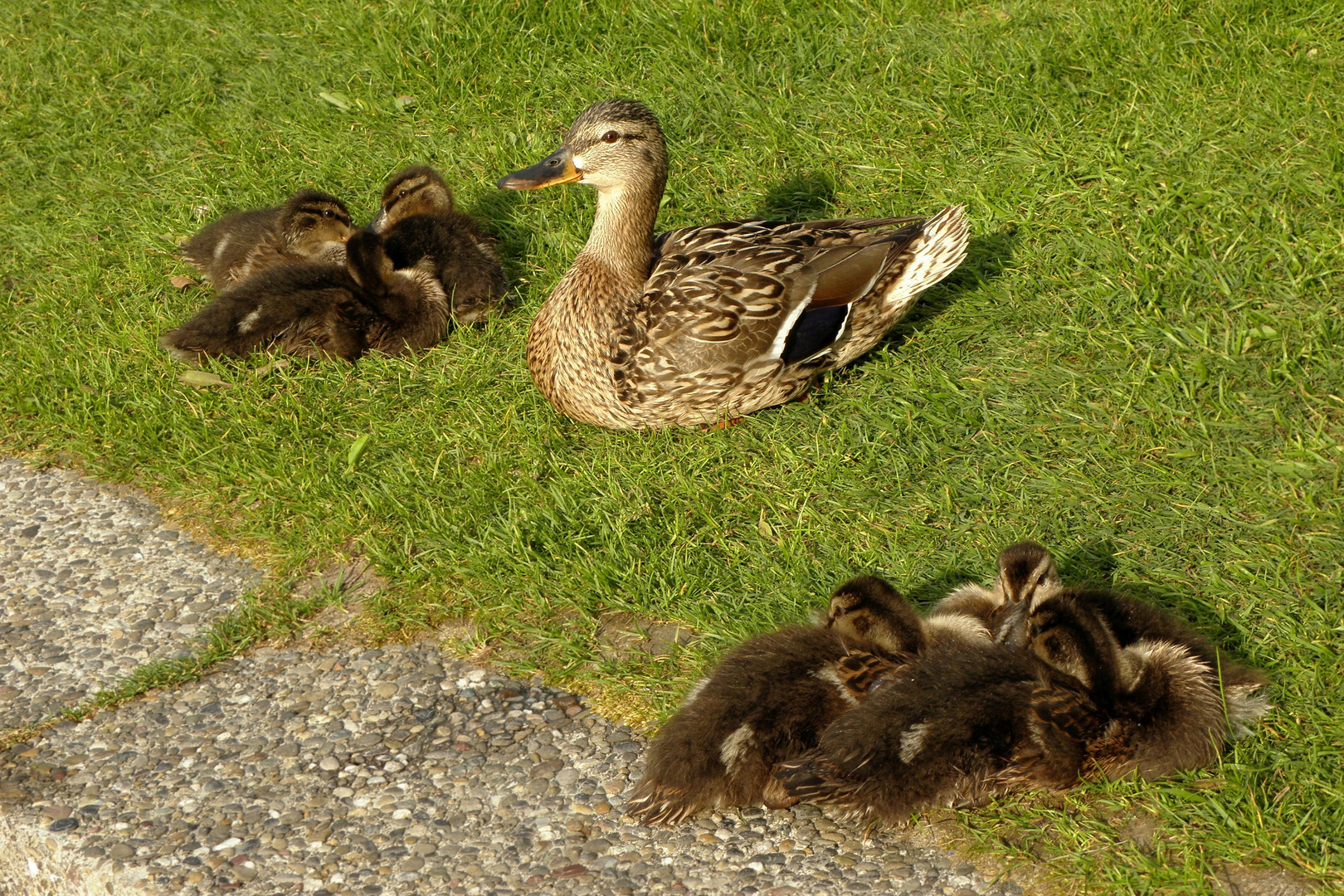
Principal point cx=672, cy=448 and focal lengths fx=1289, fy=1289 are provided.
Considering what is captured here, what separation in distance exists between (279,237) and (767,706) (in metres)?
3.77

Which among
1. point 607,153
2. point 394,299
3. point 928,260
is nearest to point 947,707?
point 928,260

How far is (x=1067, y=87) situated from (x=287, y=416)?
398 cm

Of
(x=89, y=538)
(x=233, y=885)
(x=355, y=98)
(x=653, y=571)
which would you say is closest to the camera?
(x=233, y=885)

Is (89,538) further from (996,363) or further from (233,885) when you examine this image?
(996,363)

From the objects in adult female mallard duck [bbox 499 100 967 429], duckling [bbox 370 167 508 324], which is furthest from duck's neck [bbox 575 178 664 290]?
duckling [bbox 370 167 508 324]

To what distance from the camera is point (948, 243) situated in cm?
508

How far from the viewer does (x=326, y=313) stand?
5.53 metres

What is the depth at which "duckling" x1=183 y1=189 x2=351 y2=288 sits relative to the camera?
589 cm

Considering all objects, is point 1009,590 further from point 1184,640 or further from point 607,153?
point 607,153

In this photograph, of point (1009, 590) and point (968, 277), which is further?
point (968, 277)

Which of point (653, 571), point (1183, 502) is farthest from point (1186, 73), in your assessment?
point (653, 571)

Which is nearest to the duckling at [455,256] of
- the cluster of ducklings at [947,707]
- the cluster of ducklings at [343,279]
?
the cluster of ducklings at [343,279]

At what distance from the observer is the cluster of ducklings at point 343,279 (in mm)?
5504

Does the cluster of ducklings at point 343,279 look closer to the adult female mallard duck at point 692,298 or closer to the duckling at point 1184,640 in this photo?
the adult female mallard duck at point 692,298
